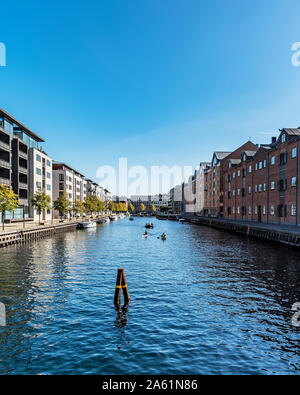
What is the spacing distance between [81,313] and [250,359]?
31.3 feet

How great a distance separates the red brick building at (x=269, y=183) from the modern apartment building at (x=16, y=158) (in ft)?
211

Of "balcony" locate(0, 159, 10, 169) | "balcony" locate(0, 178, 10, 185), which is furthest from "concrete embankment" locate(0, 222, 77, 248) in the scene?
"balcony" locate(0, 159, 10, 169)

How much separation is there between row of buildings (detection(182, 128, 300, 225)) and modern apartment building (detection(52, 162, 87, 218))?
64895mm

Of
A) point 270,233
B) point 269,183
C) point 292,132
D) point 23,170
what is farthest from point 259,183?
point 23,170

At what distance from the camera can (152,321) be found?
14445mm

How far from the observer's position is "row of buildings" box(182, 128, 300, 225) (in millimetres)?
57594

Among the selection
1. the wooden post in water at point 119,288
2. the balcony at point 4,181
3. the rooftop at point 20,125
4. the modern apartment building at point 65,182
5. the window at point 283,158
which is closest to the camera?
the wooden post in water at point 119,288

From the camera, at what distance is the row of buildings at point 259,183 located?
57594 mm

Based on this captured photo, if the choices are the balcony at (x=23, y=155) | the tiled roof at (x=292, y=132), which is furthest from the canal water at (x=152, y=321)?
the balcony at (x=23, y=155)

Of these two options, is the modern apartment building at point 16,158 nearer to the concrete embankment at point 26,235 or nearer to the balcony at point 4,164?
the balcony at point 4,164

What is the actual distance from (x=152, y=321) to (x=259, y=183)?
227 feet

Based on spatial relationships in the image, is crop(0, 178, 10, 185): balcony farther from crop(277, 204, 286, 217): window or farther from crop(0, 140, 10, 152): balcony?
crop(277, 204, 286, 217): window
